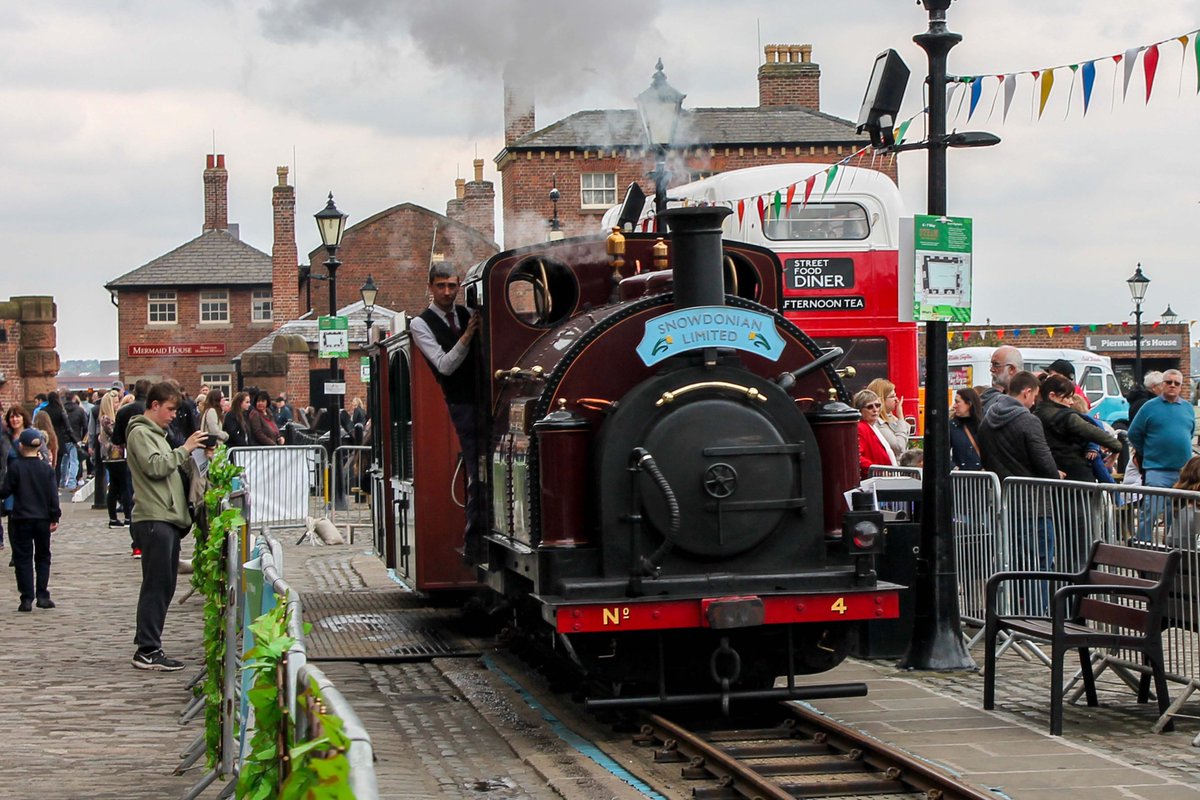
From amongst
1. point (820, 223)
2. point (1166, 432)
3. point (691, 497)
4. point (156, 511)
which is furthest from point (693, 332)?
point (820, 223)

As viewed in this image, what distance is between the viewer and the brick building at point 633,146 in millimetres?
11789

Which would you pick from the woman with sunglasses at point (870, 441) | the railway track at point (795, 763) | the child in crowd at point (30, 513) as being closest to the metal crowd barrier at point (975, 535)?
the woman with sunglasses at point (870, 441)

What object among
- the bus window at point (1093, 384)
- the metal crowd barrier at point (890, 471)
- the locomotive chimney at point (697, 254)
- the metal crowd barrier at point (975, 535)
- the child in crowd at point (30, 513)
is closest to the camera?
the locomotive chimney at point (697, 254)

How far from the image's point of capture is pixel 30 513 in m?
13.0

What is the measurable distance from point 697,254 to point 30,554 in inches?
314

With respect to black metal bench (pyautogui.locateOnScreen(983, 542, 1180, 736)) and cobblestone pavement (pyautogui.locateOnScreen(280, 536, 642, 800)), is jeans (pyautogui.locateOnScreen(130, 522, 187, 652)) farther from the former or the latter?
black metal bench (pyautogui.locateOnScreen(983, 542, 1180, 736))

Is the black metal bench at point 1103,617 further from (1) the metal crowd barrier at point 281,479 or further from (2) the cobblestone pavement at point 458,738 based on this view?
(1) the metal crowd barrier at point 281,479

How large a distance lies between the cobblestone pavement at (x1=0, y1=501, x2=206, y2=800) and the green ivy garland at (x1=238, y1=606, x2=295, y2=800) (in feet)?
8.95

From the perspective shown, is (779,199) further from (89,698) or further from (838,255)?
(89,698)

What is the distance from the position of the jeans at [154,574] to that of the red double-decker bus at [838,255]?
825 centimetres

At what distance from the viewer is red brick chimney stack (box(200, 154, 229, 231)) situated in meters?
64.0

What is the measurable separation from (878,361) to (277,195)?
128 ft

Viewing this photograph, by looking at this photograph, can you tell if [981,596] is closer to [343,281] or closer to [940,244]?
[940,244]

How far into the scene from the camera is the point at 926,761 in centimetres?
700
